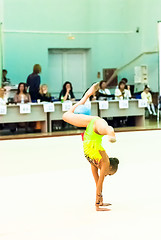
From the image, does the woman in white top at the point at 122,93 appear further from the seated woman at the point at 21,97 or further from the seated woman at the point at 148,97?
the seated woman at the point at 21,97

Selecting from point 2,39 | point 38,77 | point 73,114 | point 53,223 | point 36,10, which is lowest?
point 53,223

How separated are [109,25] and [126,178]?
9.78m

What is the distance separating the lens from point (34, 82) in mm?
13898

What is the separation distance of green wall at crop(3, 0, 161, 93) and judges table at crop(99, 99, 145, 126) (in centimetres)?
221

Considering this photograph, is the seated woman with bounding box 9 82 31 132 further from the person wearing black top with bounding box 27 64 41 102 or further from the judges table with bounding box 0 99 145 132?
the person wearing black top with bounding box 27 64 41 102

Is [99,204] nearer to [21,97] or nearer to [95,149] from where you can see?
[95,149]

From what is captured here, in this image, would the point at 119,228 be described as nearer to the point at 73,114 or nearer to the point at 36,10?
the point at 73,114

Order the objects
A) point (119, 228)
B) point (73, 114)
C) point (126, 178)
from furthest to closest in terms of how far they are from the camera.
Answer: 1. point (126, 178)
2. point (73, 114)
3. point (119, 228)

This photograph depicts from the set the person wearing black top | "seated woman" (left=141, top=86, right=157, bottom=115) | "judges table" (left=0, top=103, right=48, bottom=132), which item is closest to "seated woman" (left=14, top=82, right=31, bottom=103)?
"judges table" (left=0, top=103, right=48, bottom=132)

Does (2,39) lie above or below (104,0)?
below

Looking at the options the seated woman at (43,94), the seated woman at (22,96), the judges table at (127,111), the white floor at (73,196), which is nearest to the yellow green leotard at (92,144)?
the white floor at (73,196)

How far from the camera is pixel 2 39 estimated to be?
1406cm

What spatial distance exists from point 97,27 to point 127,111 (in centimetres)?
369

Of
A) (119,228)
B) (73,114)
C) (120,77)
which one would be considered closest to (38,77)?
(120,77)
